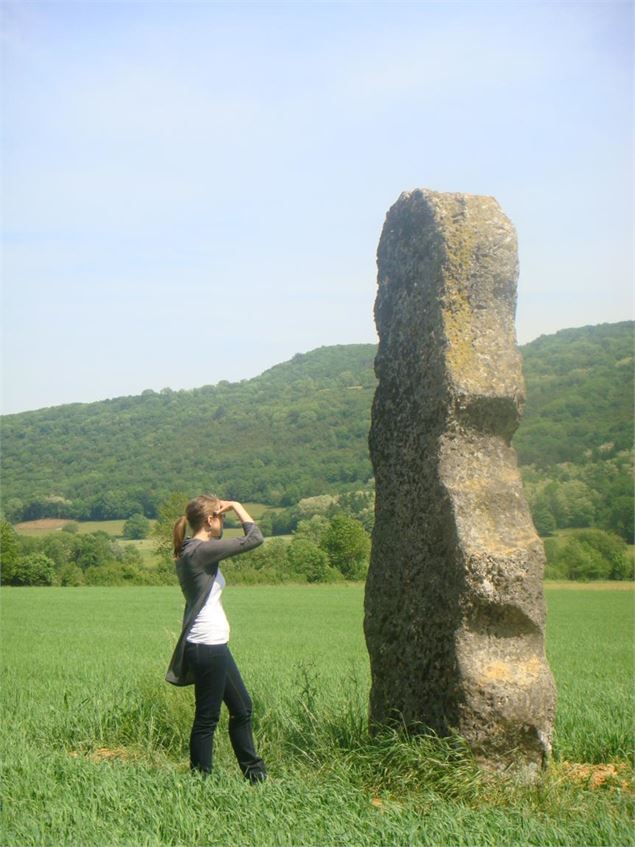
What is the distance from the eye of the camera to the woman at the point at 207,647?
650 cm

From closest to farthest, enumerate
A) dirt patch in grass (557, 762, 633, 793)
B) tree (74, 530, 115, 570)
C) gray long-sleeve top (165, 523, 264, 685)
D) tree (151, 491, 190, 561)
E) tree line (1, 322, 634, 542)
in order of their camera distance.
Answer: dirt patch in grass (557, 762, 633, 793)
gray long-sleeve top (165, 523, 264, 685)
tree (151, 491, 190, 561)
tree (74, 530, 115, 570)
tree line (1, 322, 634, 542)

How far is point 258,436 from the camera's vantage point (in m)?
97.6

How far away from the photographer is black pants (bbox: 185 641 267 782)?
6.48 m

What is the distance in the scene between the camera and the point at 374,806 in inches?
233

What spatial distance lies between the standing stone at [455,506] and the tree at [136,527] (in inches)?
2417

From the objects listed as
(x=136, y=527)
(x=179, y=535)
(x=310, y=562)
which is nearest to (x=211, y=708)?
(x=179, y=535)

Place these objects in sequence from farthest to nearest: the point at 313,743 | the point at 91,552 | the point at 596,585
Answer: the point at 91,552 < the point at 596,585 < the point at 313,743

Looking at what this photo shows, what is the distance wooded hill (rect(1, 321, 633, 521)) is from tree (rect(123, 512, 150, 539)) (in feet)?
11.7

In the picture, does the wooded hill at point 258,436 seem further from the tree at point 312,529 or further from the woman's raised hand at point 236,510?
the woman's raised hand at point 236,510

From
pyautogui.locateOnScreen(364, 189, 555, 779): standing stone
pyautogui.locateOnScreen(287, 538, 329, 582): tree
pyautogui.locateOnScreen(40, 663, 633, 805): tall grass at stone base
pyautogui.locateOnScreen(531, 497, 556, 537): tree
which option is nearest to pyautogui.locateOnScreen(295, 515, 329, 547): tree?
pyautogui.locateOnScreen(287, 538, 329, 582): tree

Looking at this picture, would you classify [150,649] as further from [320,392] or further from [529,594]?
[320,392]

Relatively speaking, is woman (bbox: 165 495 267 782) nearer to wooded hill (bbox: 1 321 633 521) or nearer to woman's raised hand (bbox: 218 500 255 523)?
woman's raised hand (bbox: 218 500 255 523)

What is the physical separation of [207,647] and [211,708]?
419mm

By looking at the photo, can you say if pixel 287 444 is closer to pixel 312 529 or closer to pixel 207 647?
pixel 312 529
